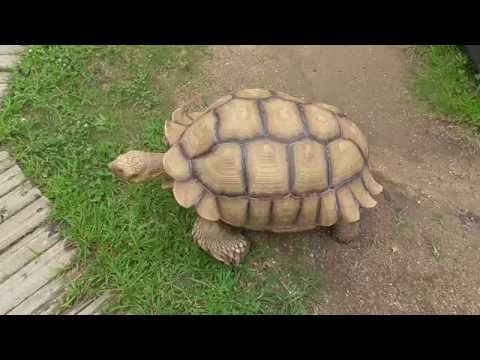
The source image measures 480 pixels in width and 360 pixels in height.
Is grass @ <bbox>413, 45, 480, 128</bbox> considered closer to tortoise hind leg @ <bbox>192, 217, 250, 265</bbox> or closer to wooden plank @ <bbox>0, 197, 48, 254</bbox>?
tortoise hind leg @ <bbox>192, 217, 250, 265</bbox>

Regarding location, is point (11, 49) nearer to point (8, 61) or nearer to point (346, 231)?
point (8, 61)

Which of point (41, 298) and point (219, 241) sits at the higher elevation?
point (219, 241)

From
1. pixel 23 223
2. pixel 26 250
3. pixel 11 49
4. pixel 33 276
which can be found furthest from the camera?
pixel 11 49

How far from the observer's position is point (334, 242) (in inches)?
128

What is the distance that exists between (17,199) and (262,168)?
195 centimetres

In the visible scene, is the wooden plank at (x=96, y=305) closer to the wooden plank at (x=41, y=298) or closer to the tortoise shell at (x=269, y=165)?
the wooden plank at (x=41, y=298)

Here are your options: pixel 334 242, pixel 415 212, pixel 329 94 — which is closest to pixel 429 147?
pixel 415 212

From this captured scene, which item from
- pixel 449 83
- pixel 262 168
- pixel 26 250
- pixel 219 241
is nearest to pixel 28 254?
pixel 26 250

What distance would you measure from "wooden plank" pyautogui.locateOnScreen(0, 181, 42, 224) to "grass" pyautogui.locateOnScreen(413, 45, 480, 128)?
11.0 ft

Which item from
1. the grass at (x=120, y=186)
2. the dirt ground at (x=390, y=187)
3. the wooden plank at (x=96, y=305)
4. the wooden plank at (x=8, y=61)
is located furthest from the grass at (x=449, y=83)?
the wooden plank at (x=8, y=61)

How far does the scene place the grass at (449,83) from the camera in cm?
402

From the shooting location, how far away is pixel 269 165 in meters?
2.67

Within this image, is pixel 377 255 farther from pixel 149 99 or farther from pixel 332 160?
pixel 149 99

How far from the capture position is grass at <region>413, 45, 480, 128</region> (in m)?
4.02
